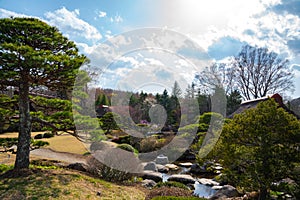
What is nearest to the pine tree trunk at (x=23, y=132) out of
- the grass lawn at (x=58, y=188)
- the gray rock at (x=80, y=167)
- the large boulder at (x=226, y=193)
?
the grass lawn at (x=58, y=188)

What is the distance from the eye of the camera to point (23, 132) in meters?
5.22

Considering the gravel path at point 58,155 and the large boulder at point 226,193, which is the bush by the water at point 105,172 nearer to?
the large boulder at point 226,193

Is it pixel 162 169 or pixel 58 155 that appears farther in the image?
pixel 58 155

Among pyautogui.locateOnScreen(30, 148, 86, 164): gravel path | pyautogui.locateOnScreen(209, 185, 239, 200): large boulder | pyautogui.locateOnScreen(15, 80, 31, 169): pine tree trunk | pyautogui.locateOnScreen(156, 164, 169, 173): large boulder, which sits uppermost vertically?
pyautogui.locateOnScreen(15, 80, 31, 169): pine tree trunk

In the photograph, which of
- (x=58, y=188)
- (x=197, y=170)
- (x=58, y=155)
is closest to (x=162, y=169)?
(x=197, y=170)

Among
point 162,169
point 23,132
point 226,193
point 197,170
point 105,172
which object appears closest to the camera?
point 23,132

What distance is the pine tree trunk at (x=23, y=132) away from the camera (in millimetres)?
5172

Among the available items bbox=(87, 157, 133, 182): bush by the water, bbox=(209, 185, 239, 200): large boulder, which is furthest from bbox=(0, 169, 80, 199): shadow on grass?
bbox=(209, 185, 239, 200): large boulder

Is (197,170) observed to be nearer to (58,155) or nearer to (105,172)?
(105,172)

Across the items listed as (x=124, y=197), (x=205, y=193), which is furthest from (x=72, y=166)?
(x=205, y=193)

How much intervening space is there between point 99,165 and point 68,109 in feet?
5.97

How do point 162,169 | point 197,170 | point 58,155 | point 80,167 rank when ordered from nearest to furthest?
point 80,167
point 197,170
point 162,169
point 58,155

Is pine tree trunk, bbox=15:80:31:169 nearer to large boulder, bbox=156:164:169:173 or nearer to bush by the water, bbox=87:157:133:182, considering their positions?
bush by the water, bbox=87:157:133:182

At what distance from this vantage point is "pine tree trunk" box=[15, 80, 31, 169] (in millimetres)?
5172
